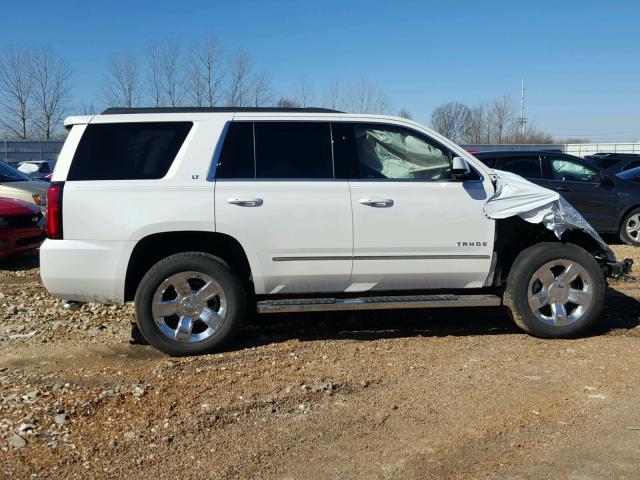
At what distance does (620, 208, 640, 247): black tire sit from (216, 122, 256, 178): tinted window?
8157 mm

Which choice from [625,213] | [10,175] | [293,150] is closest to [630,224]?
[625,213]

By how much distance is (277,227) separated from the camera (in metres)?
5.17

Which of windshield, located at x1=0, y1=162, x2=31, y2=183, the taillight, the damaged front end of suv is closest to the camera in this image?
the taillight

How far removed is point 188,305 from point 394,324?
215 centimetres

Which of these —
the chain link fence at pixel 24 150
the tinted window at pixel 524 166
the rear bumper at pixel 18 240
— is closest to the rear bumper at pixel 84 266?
the rear bumper at pixel 18 240

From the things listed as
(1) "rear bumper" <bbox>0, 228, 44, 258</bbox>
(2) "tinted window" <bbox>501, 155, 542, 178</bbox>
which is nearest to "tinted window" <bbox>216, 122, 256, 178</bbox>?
(1) "rear bumper" <bbox>0, 228, 44, 258</bbox>

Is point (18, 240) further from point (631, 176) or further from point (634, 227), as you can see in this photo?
point (631, 176)

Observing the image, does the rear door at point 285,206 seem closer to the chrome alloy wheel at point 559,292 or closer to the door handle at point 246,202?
the door handle at point 246,202

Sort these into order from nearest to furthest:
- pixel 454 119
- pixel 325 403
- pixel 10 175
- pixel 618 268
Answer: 1. pixel 325 403
2. pixel 618 268
3. pixel 10 175
4. pixel 454 119

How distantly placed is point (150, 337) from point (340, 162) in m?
2.18

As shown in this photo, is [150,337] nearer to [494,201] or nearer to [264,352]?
[264,352]

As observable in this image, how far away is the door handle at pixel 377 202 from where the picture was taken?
5.27 metres

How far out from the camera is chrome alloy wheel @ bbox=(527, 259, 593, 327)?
18.2ft

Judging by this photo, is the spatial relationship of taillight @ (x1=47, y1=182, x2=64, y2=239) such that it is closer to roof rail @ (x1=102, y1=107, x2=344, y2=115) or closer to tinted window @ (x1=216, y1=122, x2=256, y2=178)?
roof rail @ (x1=102, y1=107, x2=344, y2=115)
